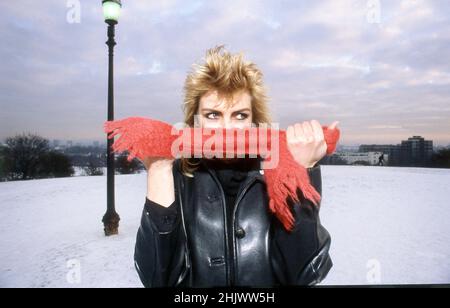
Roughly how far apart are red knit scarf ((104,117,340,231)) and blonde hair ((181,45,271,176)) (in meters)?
0.33

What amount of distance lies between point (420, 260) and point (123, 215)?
208 inches

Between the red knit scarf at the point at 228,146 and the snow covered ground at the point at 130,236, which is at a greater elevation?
the red knit scarf at the point at 228,146

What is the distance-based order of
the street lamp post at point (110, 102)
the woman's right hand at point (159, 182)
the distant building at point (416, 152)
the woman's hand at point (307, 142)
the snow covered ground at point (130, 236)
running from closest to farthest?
the woman's hand at point (307, 142), the woman's right hand at point (159, 182), the snow covered ground at point (130, 236), the street lamp post at point (110, 102), the distant building at point (416, 152)

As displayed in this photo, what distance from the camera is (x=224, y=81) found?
142cm

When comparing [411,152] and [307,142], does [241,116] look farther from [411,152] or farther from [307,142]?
[411,152]

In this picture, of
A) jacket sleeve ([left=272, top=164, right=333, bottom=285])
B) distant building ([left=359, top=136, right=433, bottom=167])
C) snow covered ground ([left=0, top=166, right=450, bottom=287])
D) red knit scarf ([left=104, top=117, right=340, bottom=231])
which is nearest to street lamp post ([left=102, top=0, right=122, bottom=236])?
snow covered ground ([left=0, top=166, right=450, bottom=287])

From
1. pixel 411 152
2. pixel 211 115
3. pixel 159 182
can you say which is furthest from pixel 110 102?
pixel 411 152

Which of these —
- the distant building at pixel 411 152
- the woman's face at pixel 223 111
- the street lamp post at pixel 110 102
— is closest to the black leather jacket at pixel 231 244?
the woman's face at pixel 223 111

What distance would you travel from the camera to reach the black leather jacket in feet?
3.84

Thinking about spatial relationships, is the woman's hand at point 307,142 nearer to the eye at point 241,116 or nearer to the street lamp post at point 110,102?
the eye at point 241,116

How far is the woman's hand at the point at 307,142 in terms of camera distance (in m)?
1.05

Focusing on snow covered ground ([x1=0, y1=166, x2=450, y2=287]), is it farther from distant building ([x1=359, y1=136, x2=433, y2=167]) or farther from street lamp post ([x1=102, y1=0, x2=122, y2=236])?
distant building ([x1=359, y1=136, x2=433, y2=167])

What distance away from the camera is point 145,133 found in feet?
3.59
